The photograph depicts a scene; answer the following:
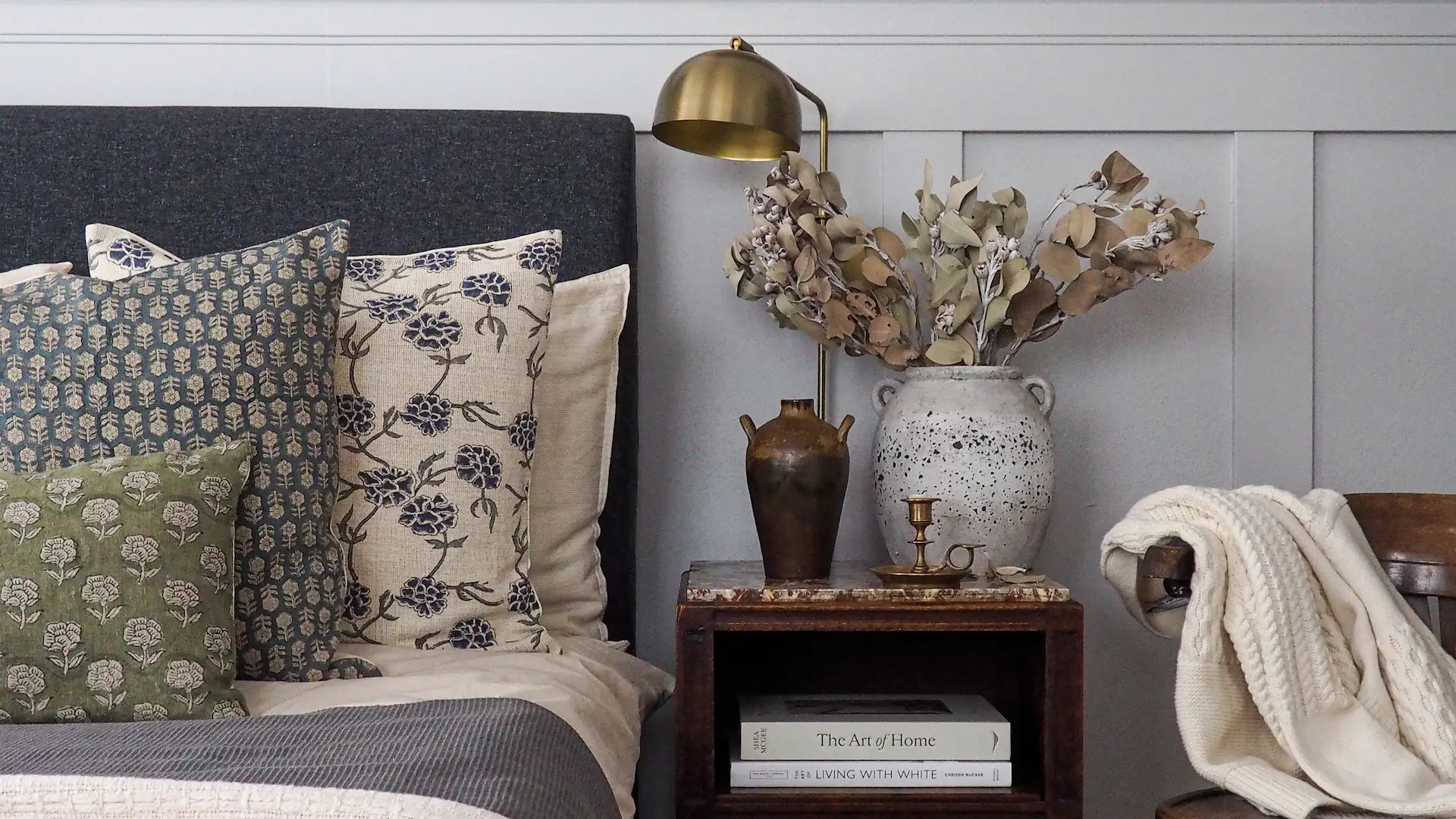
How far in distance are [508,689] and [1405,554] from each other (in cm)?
111

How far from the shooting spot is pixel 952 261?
5.34ft

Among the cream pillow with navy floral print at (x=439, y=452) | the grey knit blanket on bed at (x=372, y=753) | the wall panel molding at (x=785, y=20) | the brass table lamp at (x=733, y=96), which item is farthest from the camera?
the wall panel molding at (x=785, y=20)

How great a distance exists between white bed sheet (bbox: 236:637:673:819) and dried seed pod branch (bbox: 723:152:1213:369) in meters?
0.61

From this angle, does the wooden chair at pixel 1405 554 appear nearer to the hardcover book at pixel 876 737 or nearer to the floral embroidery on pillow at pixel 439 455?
the hardcover book at pixel 876 737

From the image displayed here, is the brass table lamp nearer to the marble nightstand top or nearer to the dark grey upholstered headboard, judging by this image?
the dark grey upholstered headboard

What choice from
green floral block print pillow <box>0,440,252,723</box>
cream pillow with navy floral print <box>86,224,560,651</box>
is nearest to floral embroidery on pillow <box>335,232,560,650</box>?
cream pillow with navy floral print <box>86,224,560,651</box>

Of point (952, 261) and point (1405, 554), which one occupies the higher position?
point (952, 261)

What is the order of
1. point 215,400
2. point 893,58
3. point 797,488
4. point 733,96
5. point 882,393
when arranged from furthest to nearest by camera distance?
point 893,58, point 882,393, point 733,96, point 797,488, point 215,400

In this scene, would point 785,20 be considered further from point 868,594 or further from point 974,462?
point 868,594

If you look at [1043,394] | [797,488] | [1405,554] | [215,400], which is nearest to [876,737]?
[797,488]

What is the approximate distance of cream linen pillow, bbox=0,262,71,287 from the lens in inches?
57.5

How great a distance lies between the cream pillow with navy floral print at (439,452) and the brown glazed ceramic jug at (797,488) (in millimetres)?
305

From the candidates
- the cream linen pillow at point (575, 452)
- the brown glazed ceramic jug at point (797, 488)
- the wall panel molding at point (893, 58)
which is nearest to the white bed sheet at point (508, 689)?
the cream linen pillow at point (575, 452)

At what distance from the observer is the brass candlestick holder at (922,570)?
4.60ft
